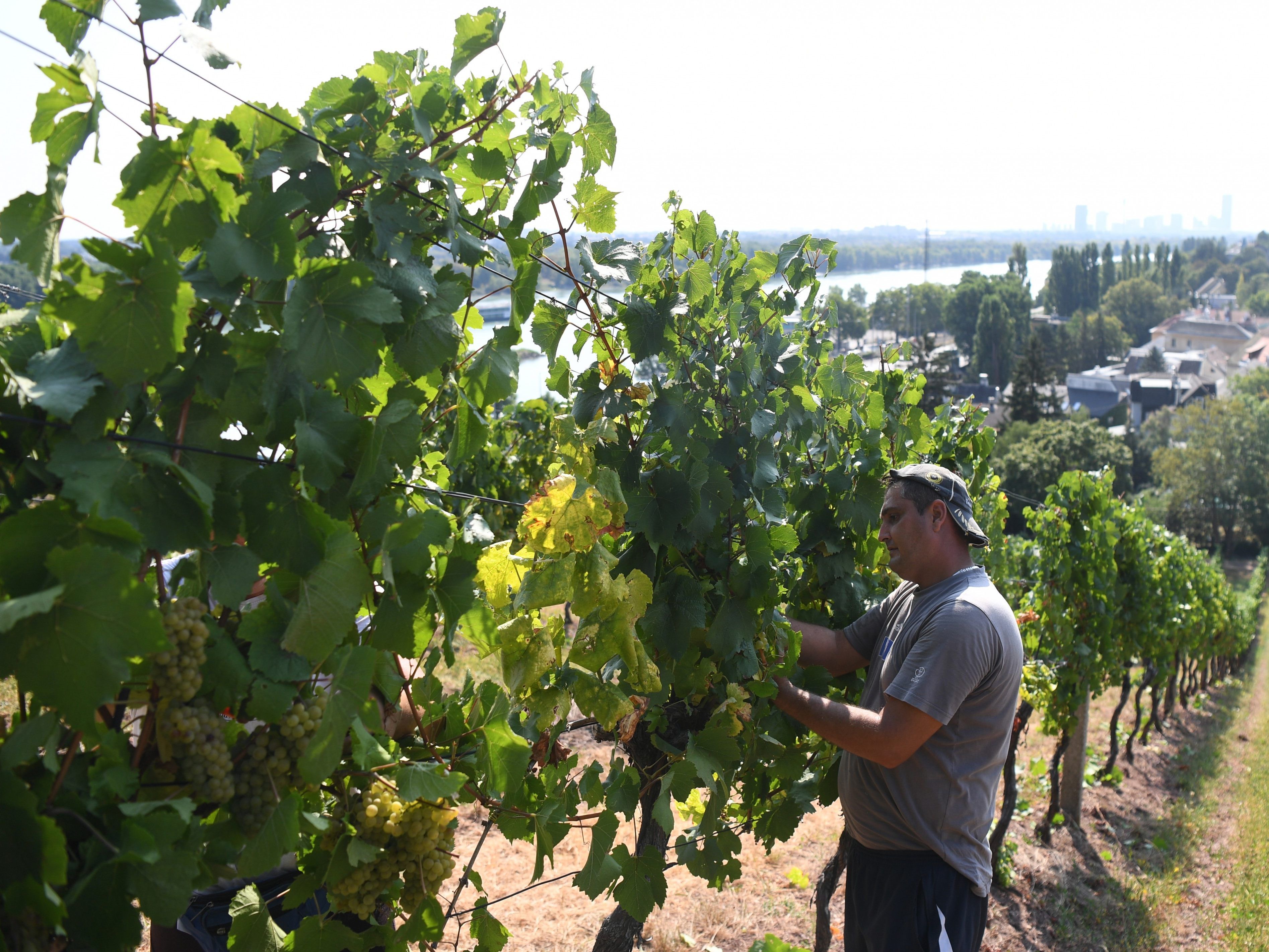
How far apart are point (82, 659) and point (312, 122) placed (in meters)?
0.88

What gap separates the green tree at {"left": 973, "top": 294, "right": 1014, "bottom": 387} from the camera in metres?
90.7

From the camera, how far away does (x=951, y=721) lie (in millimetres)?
2428

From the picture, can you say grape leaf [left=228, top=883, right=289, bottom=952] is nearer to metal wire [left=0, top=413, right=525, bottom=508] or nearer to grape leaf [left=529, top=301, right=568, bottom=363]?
metal wire [left=0, top=413, right=525, bottom=508]

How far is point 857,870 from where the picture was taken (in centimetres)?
267

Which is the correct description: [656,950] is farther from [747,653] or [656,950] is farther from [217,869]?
[217,869]

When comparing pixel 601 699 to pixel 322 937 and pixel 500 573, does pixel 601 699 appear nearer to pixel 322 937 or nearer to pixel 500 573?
pixel 500 573

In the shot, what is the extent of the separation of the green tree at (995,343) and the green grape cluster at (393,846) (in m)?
96.5

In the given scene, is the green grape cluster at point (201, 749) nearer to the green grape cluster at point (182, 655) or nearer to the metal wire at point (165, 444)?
the green grape cluster at point (182, 655)

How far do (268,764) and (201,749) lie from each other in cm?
11

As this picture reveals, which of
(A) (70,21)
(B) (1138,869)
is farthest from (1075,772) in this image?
(A) (70,21)

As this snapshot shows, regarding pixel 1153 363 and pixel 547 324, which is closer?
pixel 547 324

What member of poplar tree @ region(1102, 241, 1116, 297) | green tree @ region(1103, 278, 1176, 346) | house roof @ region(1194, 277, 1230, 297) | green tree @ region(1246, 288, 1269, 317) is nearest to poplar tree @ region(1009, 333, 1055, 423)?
green tree @ region(1103, 278, 1176, 346)

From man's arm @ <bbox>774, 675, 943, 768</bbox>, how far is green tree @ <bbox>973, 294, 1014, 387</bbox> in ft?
313

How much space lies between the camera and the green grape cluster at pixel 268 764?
125cm
